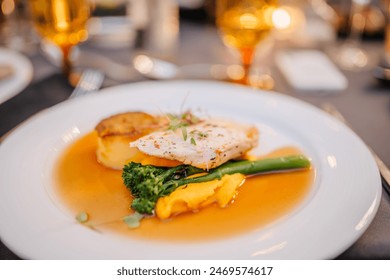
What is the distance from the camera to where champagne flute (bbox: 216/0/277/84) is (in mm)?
2682

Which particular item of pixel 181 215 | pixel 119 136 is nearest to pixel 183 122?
pixel 119 136

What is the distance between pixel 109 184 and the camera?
1738mm

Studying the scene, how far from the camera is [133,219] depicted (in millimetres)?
1479

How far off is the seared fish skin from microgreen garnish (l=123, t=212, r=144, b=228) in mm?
288

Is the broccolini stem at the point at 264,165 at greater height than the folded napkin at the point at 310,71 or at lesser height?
lesser

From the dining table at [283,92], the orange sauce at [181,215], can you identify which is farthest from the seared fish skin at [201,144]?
the dining table at [283,92]

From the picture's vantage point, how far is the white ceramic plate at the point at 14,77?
91.8 inches

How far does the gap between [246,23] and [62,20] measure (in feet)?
3.67

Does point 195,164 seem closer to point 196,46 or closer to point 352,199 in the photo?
point 352,199

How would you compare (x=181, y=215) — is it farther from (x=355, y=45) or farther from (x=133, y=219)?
(x=355, y=45)

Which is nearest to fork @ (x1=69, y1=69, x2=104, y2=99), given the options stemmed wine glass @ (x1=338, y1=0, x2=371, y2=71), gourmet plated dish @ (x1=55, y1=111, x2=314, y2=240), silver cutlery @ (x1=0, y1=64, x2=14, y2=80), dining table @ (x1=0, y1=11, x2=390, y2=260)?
dining table @ (x1=0, y1=11, x2=390, y2=260)

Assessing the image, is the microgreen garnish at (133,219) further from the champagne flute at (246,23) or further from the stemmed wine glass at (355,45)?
the stemmed wine glass at (355,45)

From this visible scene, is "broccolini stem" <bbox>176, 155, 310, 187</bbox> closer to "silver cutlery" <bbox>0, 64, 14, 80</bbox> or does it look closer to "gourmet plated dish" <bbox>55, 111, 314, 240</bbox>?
"gourmet plated dish" <bbox>55, 111, 314, 240</bbox>
